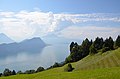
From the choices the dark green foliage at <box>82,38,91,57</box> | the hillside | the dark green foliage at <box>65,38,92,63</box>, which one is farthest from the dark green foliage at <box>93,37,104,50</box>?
the hillside

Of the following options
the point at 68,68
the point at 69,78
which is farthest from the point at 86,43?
the point at 69,78

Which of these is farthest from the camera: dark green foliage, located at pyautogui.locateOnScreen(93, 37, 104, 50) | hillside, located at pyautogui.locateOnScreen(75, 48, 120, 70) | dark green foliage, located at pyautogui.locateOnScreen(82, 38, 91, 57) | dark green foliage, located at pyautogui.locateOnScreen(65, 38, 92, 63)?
dark green foliage, located at pyautogui.locateOnScreen(82, 38, 91, 57)

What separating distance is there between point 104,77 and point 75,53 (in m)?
119

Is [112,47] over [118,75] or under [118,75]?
over

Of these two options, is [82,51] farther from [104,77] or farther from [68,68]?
[104,77]

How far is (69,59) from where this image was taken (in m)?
146

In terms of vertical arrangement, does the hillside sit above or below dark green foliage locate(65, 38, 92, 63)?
below

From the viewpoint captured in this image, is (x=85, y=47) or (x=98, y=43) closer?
(x=98, y=43)

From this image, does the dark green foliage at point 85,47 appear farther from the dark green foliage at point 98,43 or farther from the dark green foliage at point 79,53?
the dark green foliage at point 98,43

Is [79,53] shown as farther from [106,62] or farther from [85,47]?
[106,62]

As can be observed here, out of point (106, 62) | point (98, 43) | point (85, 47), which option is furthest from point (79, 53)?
point (106, 62)

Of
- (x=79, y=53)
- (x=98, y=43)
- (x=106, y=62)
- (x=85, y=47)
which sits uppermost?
(x=98, y=43)

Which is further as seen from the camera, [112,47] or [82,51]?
[82,51]

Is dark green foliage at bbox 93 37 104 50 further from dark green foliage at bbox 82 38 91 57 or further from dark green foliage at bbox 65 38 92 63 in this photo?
dark green foliage at bbox 65 38 92 63
